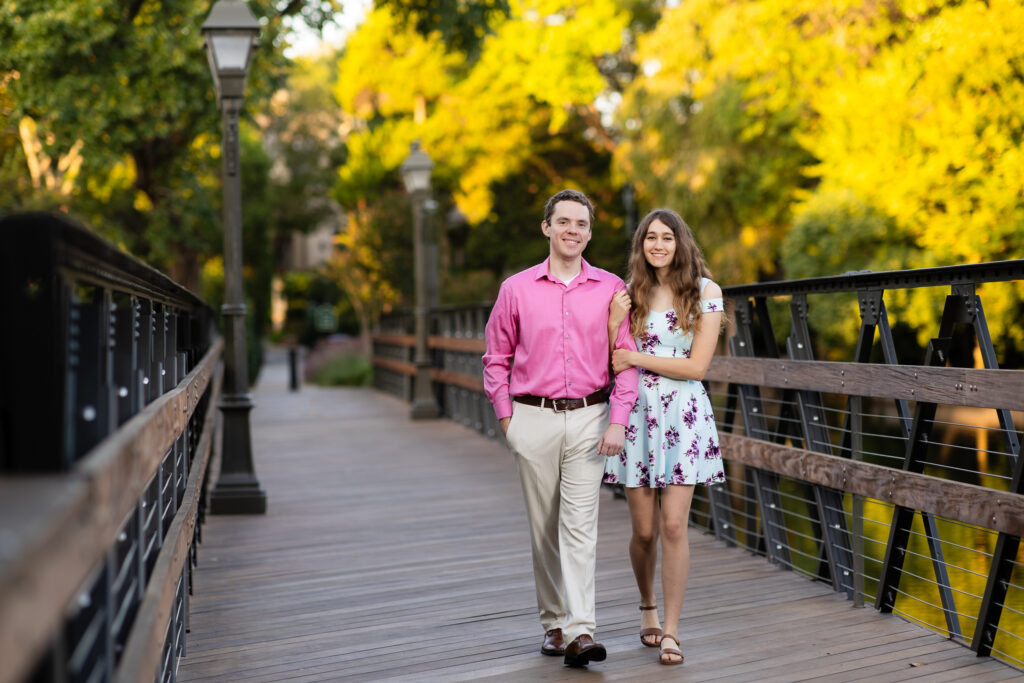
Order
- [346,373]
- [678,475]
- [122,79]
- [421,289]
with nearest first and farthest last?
[678,475], [421,289], [122,79], [346,373]

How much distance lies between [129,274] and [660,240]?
2138 millimetres

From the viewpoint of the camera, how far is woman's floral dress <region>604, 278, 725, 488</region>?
418 cm

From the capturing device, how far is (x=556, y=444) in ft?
13.3

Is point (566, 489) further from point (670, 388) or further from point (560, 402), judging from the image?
point (670, 388)

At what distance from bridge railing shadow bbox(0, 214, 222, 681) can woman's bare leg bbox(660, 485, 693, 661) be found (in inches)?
75.9

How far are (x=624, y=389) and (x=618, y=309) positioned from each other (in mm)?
302

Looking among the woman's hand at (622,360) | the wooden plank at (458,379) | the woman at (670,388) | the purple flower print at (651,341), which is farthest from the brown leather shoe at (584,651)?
the wooden plank at (458,379)

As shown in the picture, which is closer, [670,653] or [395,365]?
[670,653]

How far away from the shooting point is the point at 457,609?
197 inches

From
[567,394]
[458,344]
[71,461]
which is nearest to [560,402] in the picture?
[567,394]

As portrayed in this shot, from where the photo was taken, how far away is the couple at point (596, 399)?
4039mm

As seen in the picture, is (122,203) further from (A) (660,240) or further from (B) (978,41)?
(A) (660,240)

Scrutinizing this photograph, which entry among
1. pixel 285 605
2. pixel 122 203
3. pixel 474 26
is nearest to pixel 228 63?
pixel 285 605

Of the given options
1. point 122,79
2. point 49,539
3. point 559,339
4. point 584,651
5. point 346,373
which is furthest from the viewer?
point 346,373
